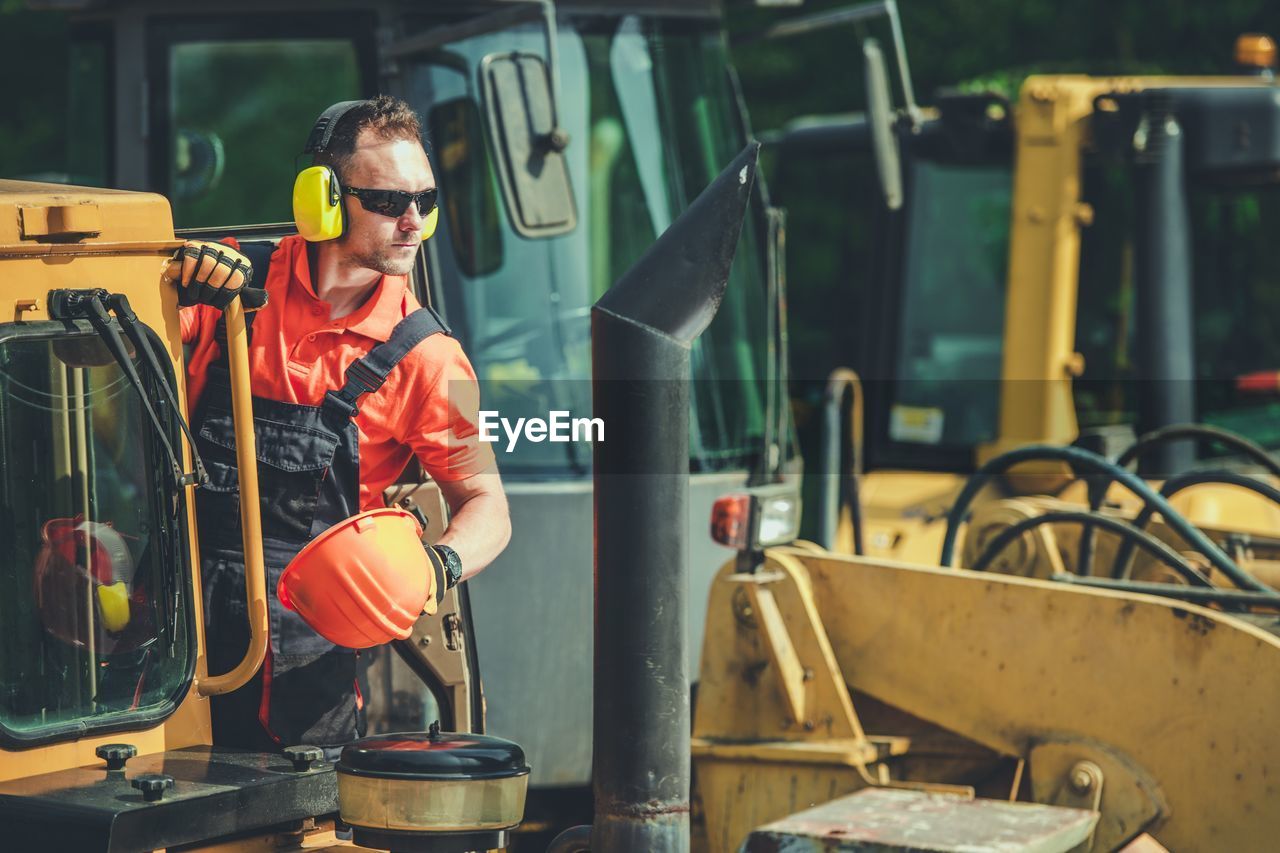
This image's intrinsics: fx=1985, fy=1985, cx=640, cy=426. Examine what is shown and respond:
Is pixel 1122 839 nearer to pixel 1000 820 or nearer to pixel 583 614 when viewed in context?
pixel 1000 820

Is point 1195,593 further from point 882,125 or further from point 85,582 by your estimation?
point 85,582

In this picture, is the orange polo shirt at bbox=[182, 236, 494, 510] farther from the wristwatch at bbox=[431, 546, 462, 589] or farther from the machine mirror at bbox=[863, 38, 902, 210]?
the machine mirror at bbox=[863, 38, 902, 210]

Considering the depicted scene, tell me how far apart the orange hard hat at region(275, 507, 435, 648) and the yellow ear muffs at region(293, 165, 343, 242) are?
601 millimetres

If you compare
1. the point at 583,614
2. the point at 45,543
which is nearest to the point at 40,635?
the point at 45,543

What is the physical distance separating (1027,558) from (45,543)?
3.16m

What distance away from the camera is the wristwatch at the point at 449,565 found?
3.01m

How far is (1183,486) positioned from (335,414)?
2790 mm

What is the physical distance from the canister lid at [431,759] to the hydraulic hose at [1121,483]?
233 centimetres

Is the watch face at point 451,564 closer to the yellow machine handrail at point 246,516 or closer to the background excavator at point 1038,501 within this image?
the yellow machine handrail at point 246,516

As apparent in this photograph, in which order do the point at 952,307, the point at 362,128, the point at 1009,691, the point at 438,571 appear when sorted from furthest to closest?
1. the point at 952,307
2. the point at 1009,691
3. the point at 362,128
4. the point at 438,571

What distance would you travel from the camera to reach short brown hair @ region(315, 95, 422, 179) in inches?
128

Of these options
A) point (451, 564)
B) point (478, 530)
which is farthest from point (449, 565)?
point (478, 530)

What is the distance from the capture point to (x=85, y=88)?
20.0 feet

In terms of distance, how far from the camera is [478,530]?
3.18 m
